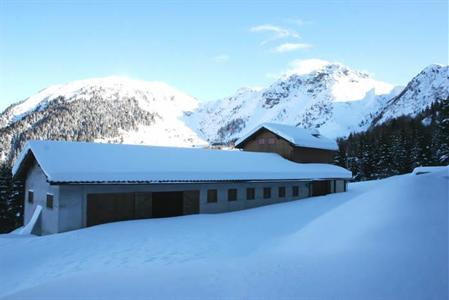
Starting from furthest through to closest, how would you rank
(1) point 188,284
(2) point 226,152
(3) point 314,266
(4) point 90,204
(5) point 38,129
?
(5) point 38,129
(2) point 226,152
(4) point 90,204
(3) point 314,266
(1) point 188,284

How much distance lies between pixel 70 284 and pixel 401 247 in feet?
26.4

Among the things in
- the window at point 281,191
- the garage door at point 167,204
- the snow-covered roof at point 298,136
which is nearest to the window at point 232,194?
the garage door at point 167,204

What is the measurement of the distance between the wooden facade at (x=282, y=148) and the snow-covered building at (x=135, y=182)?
4.86 metres

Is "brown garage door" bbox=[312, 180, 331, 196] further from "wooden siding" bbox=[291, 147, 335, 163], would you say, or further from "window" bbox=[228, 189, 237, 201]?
"window" bbox=[228, 189, 237, 201]

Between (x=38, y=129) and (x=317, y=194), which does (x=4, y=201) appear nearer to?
(x=317, y=194)

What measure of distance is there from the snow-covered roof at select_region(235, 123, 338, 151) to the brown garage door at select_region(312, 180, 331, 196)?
3928 millimetres

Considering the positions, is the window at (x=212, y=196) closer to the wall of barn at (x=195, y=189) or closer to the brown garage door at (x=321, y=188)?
the wall of barn at (x=195, y=189)

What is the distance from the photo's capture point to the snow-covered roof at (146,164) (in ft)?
58.7

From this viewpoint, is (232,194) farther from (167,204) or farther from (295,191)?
(295,191)

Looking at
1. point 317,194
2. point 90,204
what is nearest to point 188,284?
point 90,204

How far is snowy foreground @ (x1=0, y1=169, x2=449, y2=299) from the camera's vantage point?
7.21 meters

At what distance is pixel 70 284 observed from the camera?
8.00 metres

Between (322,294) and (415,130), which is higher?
(415,130)

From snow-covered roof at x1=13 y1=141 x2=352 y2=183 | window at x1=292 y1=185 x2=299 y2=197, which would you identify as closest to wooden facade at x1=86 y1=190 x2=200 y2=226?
snow-covered roof at x1=13 y1=141 x2=352 y2=183
